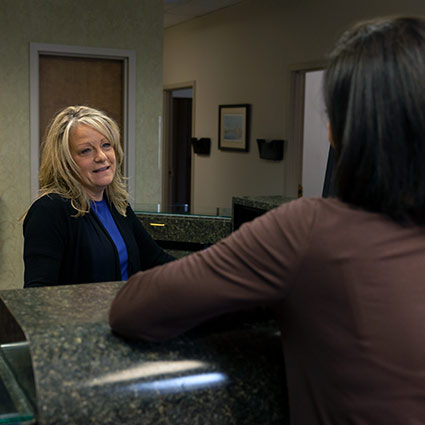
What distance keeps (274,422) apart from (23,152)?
130 inches

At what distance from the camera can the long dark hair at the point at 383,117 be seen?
0.60 metres

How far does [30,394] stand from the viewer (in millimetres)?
651

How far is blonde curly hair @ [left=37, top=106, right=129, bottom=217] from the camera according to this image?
1.67 metres

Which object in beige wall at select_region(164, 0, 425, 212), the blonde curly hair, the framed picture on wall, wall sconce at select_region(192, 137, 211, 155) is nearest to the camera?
the blonde curly hair

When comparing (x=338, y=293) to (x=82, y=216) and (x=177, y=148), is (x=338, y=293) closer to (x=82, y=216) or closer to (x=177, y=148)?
(x=82, y=216)

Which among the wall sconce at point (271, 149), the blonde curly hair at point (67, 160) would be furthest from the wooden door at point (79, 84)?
the blonde curly hair at point (67, 160)

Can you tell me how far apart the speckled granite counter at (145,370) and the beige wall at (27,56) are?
10.2ft

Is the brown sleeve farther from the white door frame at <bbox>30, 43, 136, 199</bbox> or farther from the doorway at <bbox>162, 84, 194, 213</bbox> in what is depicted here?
the doorway at <bbox>162, 84, 194, 213</bbox>

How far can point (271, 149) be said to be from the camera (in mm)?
4949

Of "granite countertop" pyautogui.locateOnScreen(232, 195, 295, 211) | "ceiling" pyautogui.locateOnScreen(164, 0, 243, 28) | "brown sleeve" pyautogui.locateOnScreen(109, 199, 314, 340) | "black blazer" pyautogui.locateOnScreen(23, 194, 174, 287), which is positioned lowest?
"black blazer" pyautogui.locateOnScreen(23, 194, 174, 287)

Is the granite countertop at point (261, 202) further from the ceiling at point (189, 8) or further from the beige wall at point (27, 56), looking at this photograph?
the ceiling at point (189, 8)

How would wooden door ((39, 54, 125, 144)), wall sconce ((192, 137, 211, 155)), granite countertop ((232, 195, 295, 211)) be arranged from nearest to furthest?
granite countertop ((232, 195, 295, 211)) < wooden door ((39, 54, 125, 144)) < wall sconce ((192, 137, 211, 155))

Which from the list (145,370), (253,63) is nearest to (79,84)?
(253,63)


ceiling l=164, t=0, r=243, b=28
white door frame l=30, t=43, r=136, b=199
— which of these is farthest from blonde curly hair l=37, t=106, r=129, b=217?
ceiling l=164, t=0, r=243, b=28
